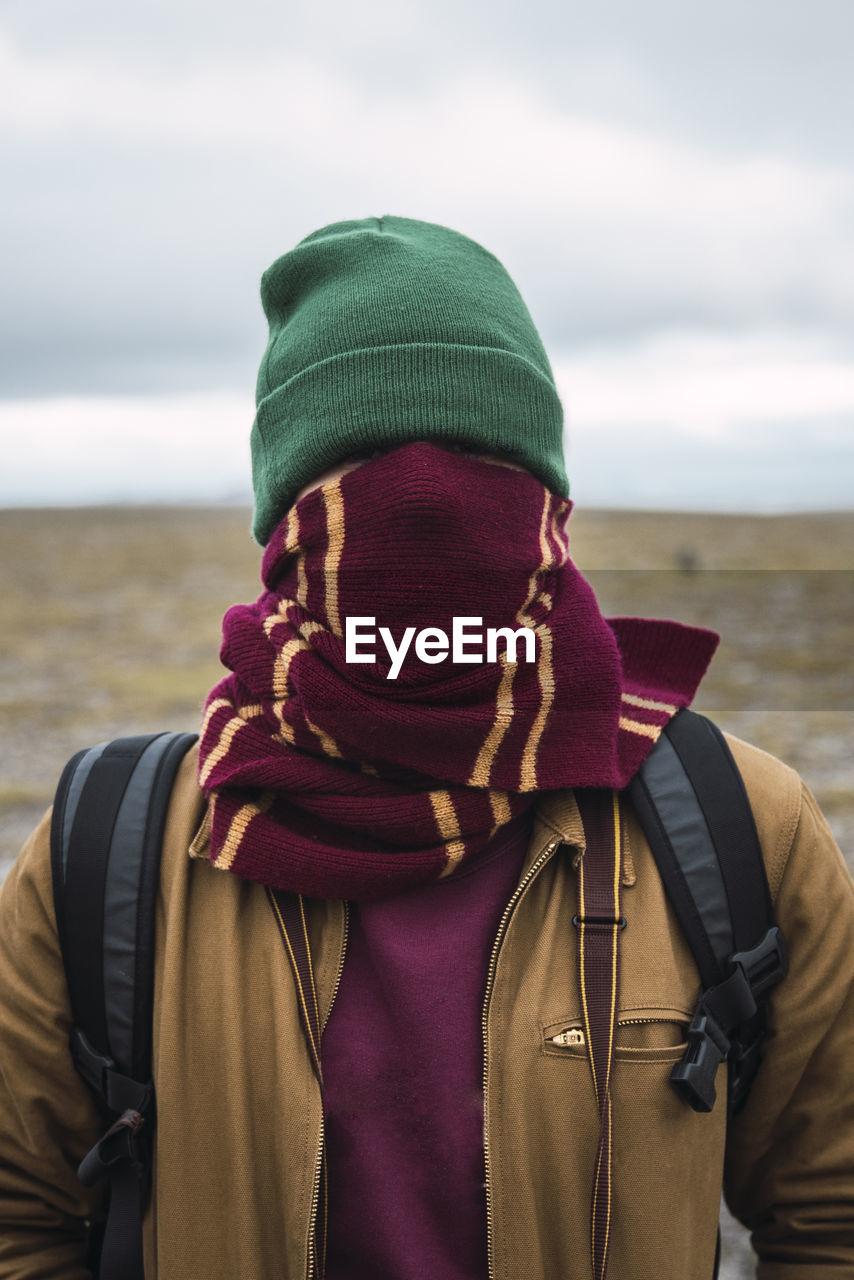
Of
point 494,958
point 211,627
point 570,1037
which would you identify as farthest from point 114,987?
point 211,627

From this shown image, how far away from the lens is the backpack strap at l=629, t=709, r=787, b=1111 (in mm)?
1844

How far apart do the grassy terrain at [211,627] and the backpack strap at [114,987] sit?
544 cm

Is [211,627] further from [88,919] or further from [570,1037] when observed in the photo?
[570,1037]

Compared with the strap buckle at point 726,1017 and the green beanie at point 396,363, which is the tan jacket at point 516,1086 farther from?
the green beanie at point 396,363

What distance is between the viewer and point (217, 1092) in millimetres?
1859

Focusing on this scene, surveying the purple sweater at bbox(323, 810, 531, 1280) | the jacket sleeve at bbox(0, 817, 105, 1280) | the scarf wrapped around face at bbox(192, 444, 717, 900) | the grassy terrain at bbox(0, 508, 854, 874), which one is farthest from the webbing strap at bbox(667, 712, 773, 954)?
the grassy terrain at bbox(0, 508, 854, 874)

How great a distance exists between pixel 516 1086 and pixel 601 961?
28cm

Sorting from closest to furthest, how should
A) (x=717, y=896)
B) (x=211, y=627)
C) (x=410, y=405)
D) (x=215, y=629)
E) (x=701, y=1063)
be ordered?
(x=701, y=1063)
(x=717, y=896)
(x=410, y=405)
(x=215, y=629)
(x=211, y=627)

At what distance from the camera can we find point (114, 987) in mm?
1899

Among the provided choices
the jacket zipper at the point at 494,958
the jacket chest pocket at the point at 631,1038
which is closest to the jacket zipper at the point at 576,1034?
the jacket chest pocket at the point at 631,1038

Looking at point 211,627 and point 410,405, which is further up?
point 410,405

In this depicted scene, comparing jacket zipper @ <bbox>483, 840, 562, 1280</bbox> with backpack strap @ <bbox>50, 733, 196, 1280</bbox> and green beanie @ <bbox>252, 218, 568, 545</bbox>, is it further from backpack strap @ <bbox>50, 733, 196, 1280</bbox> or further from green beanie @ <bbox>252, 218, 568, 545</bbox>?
green beanie @ <bbox>252, 218, 568, 545</bbox>

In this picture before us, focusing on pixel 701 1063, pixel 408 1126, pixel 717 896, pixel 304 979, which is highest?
pixel 717 896

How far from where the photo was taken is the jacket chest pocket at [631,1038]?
1.81m
